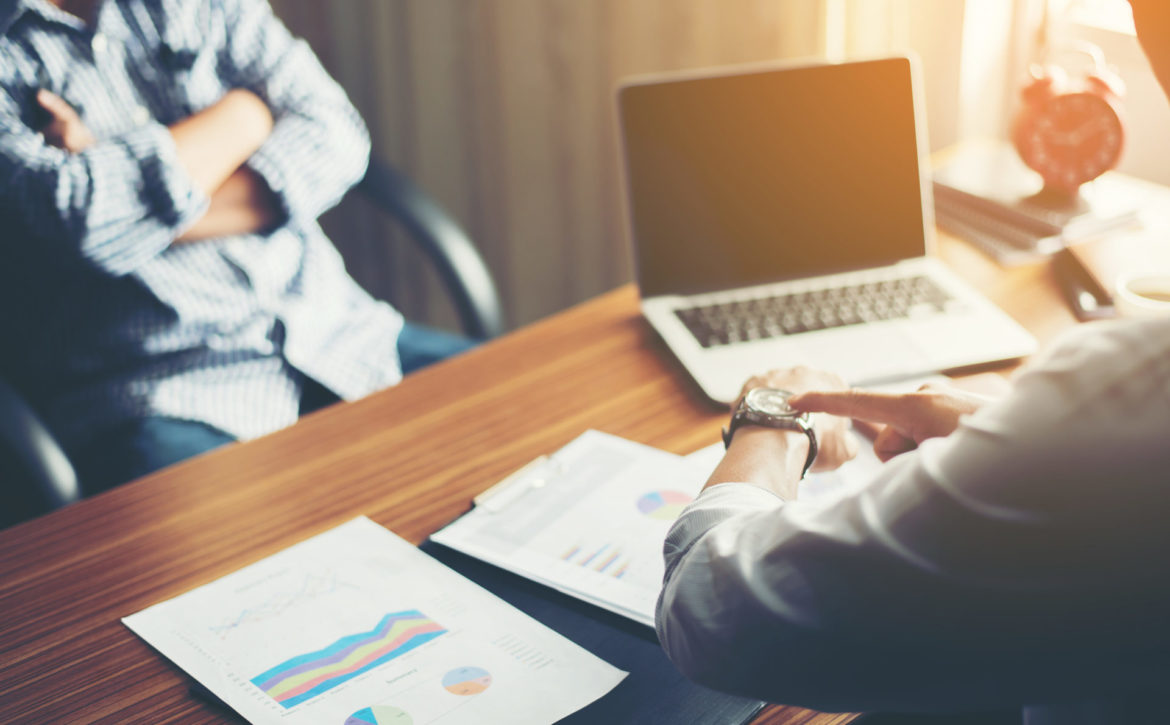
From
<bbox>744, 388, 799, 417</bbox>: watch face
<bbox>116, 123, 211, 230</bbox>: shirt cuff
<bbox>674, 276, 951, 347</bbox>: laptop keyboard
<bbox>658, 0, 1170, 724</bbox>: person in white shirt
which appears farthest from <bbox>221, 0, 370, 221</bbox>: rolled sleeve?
<bbox>658, 0, 1170, 724</bbox>: person in white shirt

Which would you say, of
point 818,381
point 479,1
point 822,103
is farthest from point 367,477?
point 479,1

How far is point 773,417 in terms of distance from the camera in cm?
82

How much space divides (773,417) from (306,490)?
Answer: 0.46 metres

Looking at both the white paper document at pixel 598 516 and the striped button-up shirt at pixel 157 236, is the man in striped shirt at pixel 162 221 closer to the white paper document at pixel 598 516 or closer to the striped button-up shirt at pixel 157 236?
the striped button-up shirt at pixel 157 236

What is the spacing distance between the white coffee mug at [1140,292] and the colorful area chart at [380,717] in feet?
2.99

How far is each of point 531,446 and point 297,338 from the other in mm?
587

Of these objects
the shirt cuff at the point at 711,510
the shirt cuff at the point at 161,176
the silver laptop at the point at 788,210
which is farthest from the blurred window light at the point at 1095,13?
the shirt cuff at the point at 161,176

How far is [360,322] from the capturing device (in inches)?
60.7

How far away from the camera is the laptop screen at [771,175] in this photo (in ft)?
3.93

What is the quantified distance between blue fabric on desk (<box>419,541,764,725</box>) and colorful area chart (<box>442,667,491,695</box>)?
0.23 feet

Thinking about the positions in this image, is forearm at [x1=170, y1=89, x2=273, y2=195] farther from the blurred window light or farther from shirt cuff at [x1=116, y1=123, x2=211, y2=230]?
the blurred window light

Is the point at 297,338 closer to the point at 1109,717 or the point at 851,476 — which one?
the point at 851,476

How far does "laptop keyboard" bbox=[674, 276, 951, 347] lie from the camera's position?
115cm

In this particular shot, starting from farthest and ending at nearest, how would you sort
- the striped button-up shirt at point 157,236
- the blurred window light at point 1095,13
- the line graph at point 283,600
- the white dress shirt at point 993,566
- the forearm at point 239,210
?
1. the blurred window light at point 1095,13
2. the forearm at point 239,210
3. the striped button-up shirt at point 157,236
4. the line graph at point 283,600
5. the white dress shirt at point 993,566
